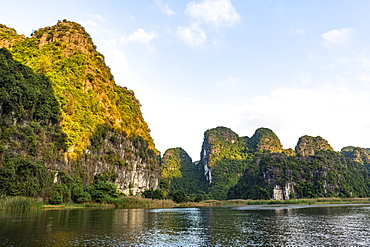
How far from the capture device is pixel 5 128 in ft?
138

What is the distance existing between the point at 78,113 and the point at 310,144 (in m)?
123

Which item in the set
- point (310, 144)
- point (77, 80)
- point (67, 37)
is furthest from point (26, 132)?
point (310, 144)

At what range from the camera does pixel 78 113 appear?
208 ft

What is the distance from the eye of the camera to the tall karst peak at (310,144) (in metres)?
144

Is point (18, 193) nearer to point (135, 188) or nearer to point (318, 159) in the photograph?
point (135, 188)

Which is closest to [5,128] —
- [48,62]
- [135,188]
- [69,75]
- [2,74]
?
[2,74]

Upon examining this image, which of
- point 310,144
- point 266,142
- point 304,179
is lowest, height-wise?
point 304,179

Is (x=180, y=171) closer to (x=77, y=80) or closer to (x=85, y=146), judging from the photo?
(x=77, y=80)

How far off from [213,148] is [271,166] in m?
56.9

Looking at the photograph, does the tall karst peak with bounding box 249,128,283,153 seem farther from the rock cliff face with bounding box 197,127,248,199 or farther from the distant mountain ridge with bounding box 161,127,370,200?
the rock cliff face with bounding box 197,127,248,199

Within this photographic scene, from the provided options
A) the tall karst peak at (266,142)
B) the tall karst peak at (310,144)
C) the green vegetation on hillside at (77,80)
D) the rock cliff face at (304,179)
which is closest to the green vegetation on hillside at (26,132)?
the green vegetation on hillside at (77,80)

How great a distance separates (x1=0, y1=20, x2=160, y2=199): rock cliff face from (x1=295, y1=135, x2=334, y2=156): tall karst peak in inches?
3419

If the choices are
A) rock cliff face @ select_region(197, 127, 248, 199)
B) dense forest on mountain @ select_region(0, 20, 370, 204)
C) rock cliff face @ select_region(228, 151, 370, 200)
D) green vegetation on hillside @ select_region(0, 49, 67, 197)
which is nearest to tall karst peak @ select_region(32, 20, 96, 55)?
dense forest on mountain @ select_region(0, 20, 370, 204)

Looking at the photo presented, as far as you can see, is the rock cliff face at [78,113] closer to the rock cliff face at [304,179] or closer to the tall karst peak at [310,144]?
the rock cliff face at [304,179]
